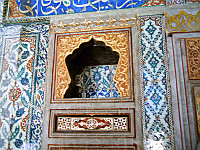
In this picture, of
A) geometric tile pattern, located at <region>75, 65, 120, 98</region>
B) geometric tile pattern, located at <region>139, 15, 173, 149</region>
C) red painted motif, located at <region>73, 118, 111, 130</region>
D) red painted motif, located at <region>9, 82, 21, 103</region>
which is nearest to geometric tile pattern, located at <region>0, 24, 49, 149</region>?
red painted motif, located at <region>9, 82, 21, 103</region>

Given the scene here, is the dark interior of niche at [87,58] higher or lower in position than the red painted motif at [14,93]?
higher

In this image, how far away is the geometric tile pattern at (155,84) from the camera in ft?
9.11

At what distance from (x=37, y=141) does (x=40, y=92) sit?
2.20 ft

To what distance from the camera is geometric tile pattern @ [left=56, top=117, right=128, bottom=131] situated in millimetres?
2873

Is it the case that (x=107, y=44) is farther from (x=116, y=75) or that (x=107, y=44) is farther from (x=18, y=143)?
(x=18, y=143)

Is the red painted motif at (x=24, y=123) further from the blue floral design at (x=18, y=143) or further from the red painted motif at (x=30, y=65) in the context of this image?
the red painted motif at (x=30, y=65)

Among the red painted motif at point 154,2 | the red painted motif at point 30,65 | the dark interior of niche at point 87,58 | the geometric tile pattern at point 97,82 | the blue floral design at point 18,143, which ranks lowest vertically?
the blue floral design at point 18,143

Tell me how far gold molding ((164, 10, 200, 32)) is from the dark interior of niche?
0.85m

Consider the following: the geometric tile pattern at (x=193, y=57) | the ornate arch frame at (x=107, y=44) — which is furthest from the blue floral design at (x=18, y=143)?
the geometric tile pattern at (x=193, y=57)

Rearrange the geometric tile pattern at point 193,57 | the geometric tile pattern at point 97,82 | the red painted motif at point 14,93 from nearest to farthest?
1. the geometric tile pattern at point 193,57
2. the red painted motif at point 14,93
3. the geometric tile pattern at point 97,82

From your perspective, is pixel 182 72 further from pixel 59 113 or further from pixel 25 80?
pixel 25 80

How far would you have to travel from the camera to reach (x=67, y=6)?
11.4ft

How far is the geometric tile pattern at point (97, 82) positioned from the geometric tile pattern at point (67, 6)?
1.15 metres

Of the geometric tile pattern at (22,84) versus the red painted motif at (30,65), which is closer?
the geometric tile pattern at (22,84)
